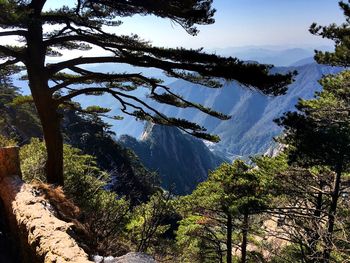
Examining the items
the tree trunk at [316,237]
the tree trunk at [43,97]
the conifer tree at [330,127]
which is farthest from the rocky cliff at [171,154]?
the tree trunk at [43,97]

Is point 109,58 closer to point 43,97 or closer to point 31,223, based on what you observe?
point 43,97

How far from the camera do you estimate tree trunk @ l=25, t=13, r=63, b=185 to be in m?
10.4

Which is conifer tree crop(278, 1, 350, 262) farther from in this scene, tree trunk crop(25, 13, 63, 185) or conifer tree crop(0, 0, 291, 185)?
tree trunk crop(25, 13, 63, 185)

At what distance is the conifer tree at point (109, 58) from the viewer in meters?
8.91

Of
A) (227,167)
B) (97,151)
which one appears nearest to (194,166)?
(97,151)

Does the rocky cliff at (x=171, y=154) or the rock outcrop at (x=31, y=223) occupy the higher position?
the rock outcrop at (x=31, y=223)

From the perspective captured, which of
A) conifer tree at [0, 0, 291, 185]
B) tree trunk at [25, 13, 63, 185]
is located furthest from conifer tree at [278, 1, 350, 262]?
tree trunk at [25, 13, 63, 185]

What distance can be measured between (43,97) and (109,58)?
2117 millimetres

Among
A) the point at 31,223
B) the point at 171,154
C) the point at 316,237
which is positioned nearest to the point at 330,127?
the point at 316,237

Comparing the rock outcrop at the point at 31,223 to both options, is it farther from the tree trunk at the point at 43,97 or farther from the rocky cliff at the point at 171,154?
the rocky cliff at the point at 171,154

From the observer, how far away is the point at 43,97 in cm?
1055

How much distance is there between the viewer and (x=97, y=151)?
5000 cm

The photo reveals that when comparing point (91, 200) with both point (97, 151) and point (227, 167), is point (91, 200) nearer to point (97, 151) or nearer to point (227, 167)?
point (227, 167)

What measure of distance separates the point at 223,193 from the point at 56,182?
7242 mm
